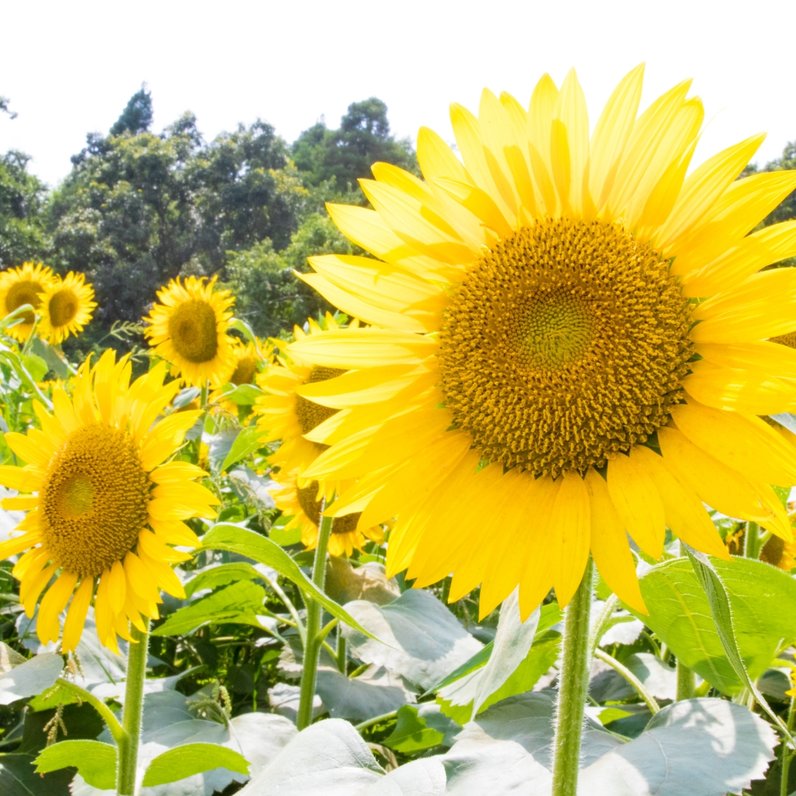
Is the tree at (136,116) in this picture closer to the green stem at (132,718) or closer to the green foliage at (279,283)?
the green foliage at (279,283)

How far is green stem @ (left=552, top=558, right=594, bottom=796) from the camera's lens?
0.94 metres

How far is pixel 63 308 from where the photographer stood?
19.3 feet

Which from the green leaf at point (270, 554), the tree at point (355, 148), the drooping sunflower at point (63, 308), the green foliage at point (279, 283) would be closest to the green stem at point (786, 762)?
the green leaf at point (270, 554)

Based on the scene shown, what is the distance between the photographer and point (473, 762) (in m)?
1.04

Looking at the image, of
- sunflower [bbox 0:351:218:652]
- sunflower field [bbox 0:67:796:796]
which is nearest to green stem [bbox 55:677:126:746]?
sunflower field [bbox 0:67:796:796]

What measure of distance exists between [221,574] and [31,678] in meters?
0.37

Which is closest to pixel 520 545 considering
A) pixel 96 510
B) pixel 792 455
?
pixel 792 455

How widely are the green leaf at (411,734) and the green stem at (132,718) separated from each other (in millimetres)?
458

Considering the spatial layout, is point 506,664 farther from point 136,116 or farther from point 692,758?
point 136,116

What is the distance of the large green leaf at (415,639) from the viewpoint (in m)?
1.83

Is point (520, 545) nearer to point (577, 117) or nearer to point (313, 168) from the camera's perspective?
point (577, 117)

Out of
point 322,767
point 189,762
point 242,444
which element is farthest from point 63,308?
point 322,767

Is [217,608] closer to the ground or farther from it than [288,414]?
closer to the ground

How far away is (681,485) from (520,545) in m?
0.19
